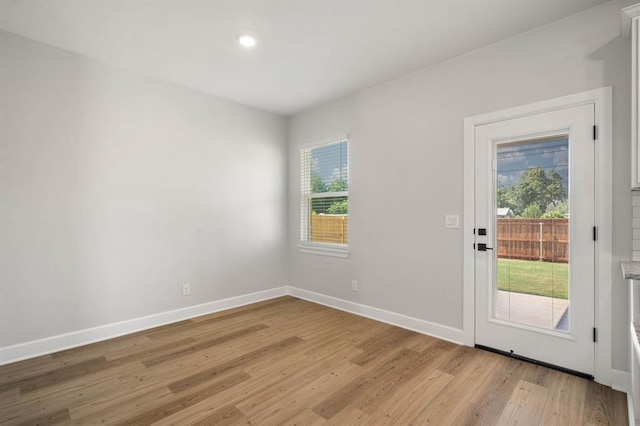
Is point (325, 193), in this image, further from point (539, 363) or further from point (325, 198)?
point (539, 363)

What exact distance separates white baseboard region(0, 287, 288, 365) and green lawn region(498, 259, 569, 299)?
3.11 meters

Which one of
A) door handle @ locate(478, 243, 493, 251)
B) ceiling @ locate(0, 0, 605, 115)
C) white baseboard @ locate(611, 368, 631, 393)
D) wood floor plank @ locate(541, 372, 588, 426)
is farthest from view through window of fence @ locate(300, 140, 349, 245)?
white baseboard @ locate(611, 368, 631, 393)

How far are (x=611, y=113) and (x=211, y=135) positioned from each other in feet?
12.6

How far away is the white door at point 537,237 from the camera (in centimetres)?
230

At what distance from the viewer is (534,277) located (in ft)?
8.33

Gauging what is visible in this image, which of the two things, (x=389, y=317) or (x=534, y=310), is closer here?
(x=534, y=310)

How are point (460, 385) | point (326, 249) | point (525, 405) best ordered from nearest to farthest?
1. point (525, 405)
2. point (460, 385)
3. point (326, 249)

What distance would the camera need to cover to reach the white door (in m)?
2.30

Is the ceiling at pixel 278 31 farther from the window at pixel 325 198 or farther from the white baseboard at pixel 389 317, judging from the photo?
the white baseboard at pixel 389 317

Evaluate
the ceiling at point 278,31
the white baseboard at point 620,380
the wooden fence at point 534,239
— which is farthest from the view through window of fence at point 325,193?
the white baseboard at point 620,380

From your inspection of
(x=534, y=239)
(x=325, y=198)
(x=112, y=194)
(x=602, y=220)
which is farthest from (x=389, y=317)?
(x=112, y=194)

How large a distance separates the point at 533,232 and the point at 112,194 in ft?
12.9

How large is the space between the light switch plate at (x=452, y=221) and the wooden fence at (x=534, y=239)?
353 mm

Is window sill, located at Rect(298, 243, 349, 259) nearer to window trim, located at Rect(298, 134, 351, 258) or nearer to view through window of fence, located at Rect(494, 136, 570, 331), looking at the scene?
window trim, located at Rect(298, 134, 351, 258)
